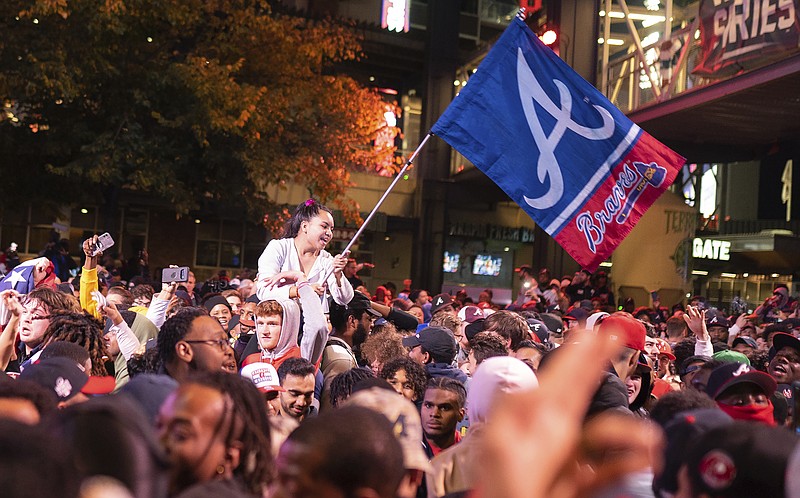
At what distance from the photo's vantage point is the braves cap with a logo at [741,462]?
2.10 m

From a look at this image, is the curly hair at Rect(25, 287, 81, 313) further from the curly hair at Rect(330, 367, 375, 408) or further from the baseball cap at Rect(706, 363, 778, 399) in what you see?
the baseball cap at Rect(706, 363, 778, 399)

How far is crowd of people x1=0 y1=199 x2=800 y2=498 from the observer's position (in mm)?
1537

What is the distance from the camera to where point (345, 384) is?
16.9 ft

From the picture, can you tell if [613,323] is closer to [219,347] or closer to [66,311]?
[219,347]

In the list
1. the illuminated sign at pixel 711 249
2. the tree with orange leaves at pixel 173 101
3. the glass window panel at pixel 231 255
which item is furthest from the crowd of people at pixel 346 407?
the glass window panel at pixel 231 255

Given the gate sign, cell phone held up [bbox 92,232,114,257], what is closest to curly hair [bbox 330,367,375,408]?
cell phone held up [bbox 92,232,114,257]

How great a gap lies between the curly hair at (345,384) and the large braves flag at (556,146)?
2788 millimetres

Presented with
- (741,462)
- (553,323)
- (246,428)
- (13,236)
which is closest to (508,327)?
(553,323)

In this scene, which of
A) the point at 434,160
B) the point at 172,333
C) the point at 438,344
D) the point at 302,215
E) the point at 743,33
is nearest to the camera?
the point at 172,333

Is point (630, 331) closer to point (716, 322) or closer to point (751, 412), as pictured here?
point (751, 412)

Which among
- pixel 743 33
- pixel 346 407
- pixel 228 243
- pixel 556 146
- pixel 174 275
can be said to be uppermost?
pixel 743 33

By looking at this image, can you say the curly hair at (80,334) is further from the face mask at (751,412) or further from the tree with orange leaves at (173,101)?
the tree with orange leaves at (173,101)

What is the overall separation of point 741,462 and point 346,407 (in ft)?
3.40

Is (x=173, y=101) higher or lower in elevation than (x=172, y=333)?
higher
